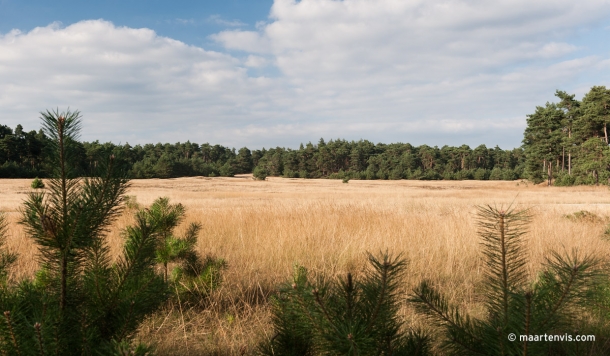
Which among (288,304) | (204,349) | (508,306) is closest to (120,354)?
(288,304)

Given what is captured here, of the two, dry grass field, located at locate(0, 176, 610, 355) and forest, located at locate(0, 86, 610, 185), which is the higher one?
forest, located at locate(0, 86, 610, 185)

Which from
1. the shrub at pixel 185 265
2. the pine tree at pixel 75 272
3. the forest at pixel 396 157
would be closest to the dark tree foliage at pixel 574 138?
the forest at pixel 396 157

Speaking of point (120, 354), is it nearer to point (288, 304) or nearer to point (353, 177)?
point (288, 304)

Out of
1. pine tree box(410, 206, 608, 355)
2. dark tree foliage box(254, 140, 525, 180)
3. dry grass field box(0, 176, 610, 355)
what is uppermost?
dark tree foliage box(254, 140, 525, 180)

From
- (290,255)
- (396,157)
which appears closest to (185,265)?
(290,255)

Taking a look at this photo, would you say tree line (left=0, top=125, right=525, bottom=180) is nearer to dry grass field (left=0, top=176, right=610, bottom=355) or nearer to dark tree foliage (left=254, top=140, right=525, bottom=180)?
dark tree foliage (left=254, top=140, right=525, bottom=180)

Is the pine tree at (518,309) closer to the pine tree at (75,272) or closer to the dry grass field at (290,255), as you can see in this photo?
the dry grass field at (290,255)

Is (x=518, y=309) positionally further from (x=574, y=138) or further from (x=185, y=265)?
(x=574, y=138)

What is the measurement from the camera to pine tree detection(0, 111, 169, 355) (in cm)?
120

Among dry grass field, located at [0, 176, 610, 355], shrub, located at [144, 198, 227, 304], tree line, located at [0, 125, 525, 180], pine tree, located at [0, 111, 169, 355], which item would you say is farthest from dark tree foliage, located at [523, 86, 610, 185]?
pine tree, located at [0, 111, 169, 355]

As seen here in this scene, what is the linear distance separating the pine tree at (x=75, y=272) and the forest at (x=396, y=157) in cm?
7

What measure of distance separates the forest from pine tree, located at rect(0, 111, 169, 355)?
0.07 metres

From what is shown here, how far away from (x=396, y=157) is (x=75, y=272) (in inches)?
4240

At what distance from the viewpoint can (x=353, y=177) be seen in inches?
3413
